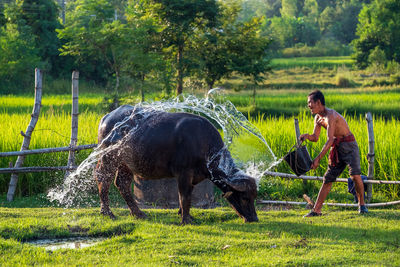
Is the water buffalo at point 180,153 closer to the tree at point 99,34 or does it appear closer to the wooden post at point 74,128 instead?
the wooden post at point 74,128

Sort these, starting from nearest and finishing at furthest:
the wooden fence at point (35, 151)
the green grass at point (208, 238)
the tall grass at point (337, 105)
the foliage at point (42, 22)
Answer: the green grass at point (208, 238) → the wooden fence at point (35, 151) → the tall grass at point (337, 105) → the foliage at point (42, 22)

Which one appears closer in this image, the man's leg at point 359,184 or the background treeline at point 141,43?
the man's leg at point 359,184

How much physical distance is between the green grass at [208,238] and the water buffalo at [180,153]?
37 centimetres

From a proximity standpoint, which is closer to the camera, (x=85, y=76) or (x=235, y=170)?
(x=235, y=170)

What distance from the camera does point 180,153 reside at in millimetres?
6066

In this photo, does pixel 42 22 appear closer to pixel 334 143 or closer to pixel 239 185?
pixel 334 143

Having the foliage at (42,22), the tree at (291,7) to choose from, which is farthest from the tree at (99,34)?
the tree at (291,7)

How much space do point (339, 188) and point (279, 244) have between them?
11.9ft

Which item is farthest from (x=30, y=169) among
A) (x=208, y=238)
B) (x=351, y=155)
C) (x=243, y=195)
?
(x=351, y=155)

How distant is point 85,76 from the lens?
2988 cm

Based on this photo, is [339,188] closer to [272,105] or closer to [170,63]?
[170,63]

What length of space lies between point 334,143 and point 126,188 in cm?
255

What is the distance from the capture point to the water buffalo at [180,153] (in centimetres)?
605

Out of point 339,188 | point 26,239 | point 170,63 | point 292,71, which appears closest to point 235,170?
point 26,239
